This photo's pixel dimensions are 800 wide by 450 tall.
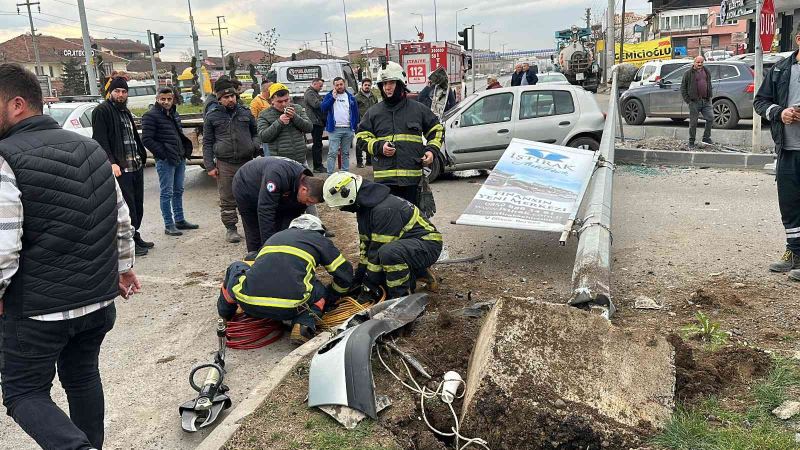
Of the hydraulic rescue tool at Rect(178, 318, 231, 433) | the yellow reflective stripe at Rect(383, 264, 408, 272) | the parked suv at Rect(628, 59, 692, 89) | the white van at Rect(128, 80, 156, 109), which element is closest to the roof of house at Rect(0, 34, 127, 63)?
the white van at Rect(128, 80, 156, 109)

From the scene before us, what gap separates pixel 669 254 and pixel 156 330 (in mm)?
4816

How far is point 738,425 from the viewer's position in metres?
2.89

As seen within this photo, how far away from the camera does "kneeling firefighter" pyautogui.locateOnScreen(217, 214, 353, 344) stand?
430 centimetres

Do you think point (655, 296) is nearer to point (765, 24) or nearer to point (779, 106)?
point (779, 106)

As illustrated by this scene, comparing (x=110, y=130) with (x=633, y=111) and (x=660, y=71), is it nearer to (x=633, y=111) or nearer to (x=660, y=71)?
(x=633, y=111)

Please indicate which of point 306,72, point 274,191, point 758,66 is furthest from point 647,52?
point 274,191

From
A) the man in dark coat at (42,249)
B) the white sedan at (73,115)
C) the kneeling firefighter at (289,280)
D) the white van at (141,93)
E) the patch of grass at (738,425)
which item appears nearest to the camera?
the man in dark coat at (42,249)

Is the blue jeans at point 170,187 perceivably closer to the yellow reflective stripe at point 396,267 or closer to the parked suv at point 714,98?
the yellow reflective stripe at point 396,267

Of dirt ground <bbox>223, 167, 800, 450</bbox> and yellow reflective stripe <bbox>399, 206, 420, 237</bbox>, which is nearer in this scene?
dirt ground <bbox>223, 167, 800, 450</bbox>

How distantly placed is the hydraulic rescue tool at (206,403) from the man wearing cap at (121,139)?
3.66 metres

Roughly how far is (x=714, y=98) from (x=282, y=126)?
39.5 ft

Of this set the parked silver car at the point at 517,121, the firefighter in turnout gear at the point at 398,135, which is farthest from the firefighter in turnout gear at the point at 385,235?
the parked silver car at the point at 517,121

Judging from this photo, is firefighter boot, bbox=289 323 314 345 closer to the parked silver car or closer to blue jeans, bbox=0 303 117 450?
blue jeans, bbox=0 303 117 450

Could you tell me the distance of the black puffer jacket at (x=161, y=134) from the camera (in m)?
7.57
